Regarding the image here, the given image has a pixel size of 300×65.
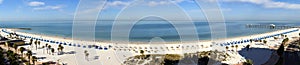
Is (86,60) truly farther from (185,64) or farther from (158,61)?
(185,64)

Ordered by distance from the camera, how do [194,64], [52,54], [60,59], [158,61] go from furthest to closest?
[52,54] < [60,59] < [158,61] < [194,64]

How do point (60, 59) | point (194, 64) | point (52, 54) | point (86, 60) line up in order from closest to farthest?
point (194, 64) → point (86, 60) → point (60, 59) → point (52, 54)

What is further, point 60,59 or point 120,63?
point 60,59

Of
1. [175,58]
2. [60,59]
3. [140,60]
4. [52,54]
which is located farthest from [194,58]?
[52,54]

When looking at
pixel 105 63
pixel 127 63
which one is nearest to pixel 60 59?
pixel 105 63

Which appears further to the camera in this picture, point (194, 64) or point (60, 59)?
point (60, 59)

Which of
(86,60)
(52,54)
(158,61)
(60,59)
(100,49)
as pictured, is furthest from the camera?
(100,49)

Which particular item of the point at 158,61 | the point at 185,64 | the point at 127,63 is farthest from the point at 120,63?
the point at 185,64

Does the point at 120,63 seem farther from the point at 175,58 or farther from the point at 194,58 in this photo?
the point at 194,58
